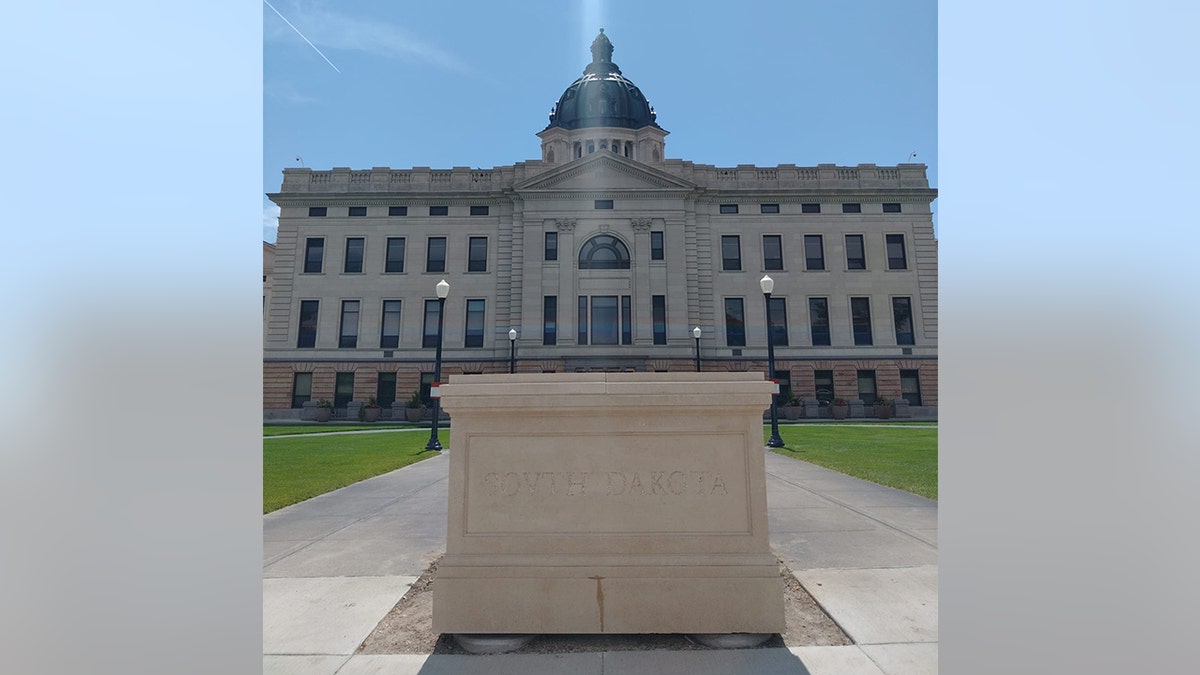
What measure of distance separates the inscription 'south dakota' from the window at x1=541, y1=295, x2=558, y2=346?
35.8 meters

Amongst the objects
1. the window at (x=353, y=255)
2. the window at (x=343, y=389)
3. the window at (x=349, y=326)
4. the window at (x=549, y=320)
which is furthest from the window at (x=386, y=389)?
the window at (x=549, y=320)

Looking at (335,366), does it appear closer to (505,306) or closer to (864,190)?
(505,306)

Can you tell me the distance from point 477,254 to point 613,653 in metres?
40.7

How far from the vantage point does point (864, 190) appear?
4166cm

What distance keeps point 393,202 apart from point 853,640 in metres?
44.1

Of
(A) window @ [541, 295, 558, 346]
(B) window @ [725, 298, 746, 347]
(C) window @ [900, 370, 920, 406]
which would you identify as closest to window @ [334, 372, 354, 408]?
(A) window @ [541, 295, 558, 346]

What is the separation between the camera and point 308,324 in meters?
41.0

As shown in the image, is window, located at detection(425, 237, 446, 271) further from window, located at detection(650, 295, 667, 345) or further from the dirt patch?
the dirt patch

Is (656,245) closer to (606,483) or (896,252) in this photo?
(896,252)

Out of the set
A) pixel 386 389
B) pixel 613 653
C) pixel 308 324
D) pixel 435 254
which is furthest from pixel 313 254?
pixel 613 653

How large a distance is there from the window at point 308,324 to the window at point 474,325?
36.2 ft

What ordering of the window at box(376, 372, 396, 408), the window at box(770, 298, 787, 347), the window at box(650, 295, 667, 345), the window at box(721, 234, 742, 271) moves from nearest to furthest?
the window at box(650, 295, 667, 345)
the window at box(376, 372, 396, 408)
the window at box(770, 298, 787, 347)
the window at box(721, 234, 742, 271)

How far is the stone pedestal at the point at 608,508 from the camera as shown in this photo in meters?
3.36

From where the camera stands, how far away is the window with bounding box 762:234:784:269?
4141 centimetres
